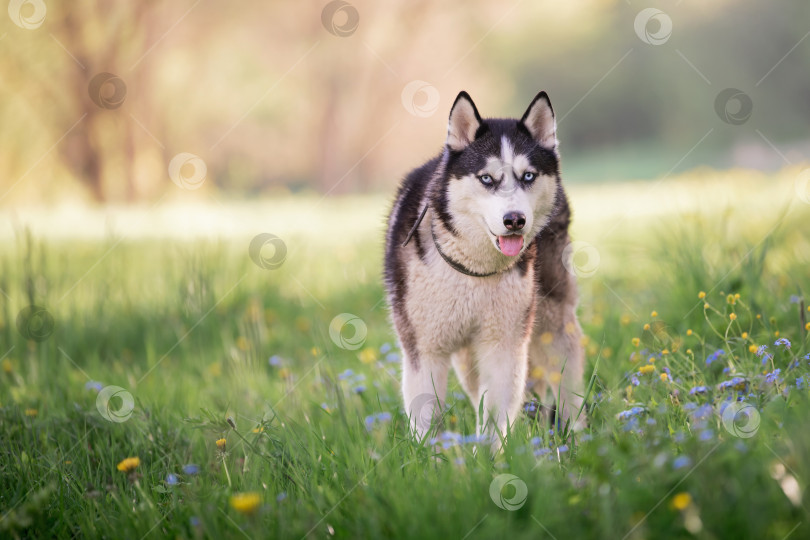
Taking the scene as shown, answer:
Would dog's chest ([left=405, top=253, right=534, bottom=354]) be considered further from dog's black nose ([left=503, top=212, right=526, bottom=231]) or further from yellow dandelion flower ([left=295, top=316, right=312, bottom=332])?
yellow dandelion flower ([left=295, top=316, right=312, bottom=332])

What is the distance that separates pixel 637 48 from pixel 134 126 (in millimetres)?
24666

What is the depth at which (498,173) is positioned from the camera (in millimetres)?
2967

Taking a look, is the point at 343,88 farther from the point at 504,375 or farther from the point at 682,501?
the point at 682,501

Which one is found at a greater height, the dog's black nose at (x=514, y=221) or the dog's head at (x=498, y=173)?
the dog's head at (x=498, y=173)

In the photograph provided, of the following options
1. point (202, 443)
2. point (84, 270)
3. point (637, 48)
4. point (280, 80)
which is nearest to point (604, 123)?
point (637, 48)

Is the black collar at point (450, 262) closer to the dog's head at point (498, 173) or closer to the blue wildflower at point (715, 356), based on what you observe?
the dog's head at point (498, 173)

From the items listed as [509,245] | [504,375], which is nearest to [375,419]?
[504,375]

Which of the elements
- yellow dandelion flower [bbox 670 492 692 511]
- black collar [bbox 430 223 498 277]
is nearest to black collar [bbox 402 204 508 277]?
black collar [bbox 430 223 498 277]

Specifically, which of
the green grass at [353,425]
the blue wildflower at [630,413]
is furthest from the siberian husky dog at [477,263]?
the blue wildflower at [630,413]

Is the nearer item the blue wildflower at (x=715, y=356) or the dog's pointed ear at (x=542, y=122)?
the blue wildflower at (x=715, y=356)

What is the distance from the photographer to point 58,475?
8.99 feet

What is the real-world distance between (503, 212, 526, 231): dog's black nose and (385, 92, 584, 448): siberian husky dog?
7cm

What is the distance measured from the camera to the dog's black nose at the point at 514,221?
9.12 feet

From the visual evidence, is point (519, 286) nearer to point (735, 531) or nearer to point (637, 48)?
point (735, 531)
